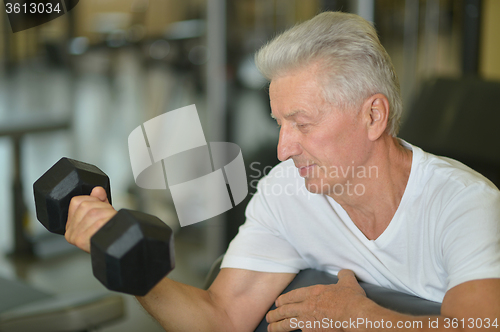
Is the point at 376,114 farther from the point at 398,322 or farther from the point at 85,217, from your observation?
the point at 85,217

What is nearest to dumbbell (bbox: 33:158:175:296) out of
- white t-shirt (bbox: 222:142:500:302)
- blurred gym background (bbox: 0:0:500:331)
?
white t-shirt (bbox: 222:142:500:302)

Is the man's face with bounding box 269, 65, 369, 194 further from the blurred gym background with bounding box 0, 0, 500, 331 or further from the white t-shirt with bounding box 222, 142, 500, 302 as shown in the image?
the blurred gym background with bounding box 0, 0, 500, 331

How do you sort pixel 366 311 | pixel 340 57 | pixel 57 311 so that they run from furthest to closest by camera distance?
pixel 57 311, pixel 340 57, pixel 366 311

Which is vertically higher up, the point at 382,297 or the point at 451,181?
the point at 451,181

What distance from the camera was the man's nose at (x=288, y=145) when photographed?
1106 mm

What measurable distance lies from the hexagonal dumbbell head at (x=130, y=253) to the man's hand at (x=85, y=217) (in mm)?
57

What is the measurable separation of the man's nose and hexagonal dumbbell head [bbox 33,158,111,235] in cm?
39

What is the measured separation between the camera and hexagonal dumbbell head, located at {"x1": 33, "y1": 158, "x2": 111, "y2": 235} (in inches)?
35.7

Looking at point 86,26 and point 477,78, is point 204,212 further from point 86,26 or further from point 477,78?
point 477,78

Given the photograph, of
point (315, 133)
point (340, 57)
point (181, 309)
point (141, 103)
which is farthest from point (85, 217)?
point (141, 103)

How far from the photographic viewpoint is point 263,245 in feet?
4.17

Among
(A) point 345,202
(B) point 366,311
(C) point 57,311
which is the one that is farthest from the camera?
(C) point 57,311

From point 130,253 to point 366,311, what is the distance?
0.49 m

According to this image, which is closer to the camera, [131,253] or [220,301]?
[131,253]
